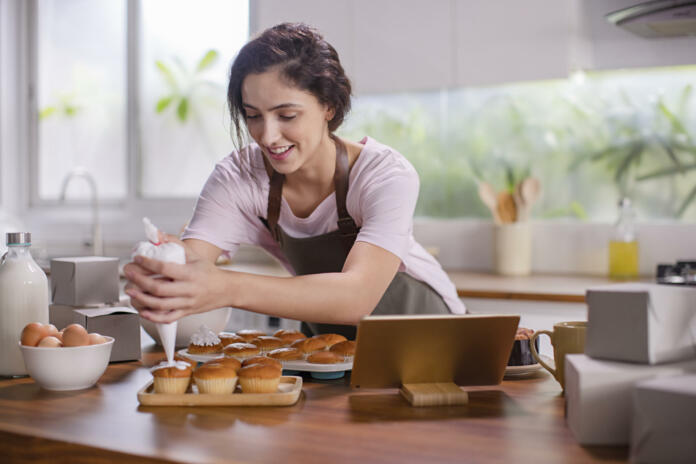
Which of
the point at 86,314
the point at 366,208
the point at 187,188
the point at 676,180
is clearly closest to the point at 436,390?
the point at 366,208

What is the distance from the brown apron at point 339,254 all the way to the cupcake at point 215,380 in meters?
0.63

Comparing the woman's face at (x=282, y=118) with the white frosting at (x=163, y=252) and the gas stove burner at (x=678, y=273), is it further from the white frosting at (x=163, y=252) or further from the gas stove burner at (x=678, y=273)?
the gas stove burner at (x=678, y=273)

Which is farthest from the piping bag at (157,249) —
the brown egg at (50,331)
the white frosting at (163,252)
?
the brown egg at (50,331)

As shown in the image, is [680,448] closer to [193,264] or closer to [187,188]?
[193,264]

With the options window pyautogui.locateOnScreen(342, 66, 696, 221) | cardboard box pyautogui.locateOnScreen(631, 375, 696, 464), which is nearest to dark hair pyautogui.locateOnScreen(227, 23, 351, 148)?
cardboard box pyautogui.locateOnScreen(631, 375, 696, 464)

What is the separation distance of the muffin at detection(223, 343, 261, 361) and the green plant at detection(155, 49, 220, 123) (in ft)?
9.12

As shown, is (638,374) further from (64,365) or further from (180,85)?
(180,85)

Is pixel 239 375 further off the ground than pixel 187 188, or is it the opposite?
pixel 187 188

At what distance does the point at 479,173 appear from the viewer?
→ 3188 mm

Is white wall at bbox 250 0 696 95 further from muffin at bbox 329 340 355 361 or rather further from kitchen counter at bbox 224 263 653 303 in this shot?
muffin at bbox 329 340 355 361

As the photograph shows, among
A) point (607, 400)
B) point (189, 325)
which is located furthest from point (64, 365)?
point (607, 400)

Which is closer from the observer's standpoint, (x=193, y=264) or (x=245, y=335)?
(x=193, y=264)

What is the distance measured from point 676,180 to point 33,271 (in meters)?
2.46

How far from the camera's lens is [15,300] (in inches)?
49.9
